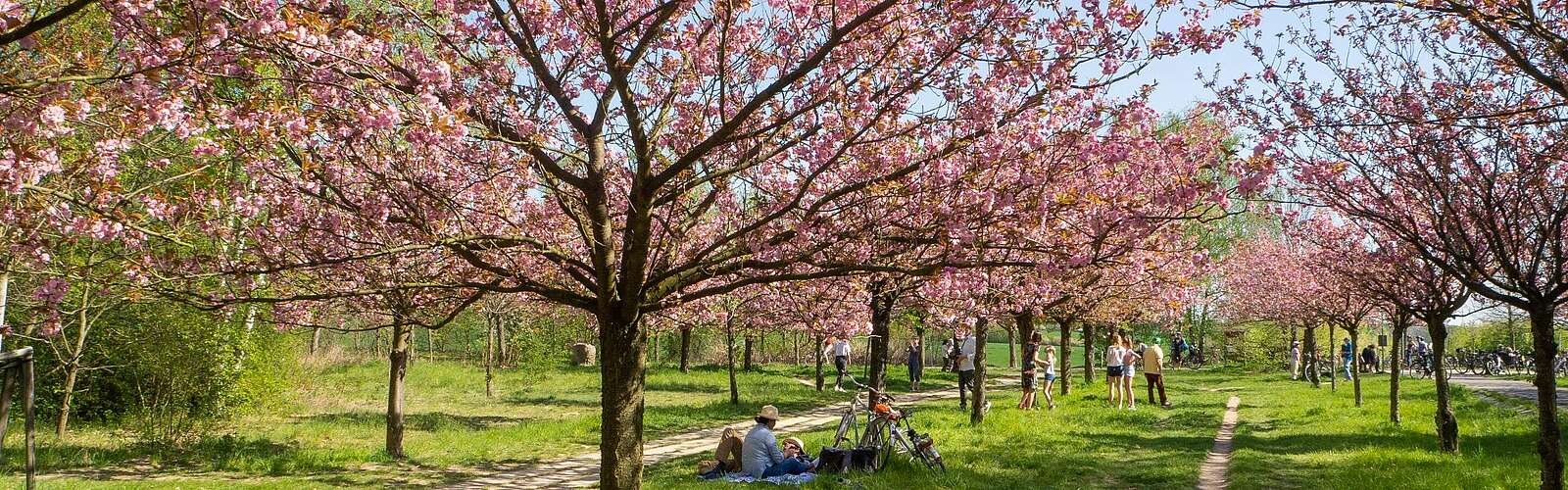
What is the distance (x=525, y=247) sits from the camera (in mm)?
6562

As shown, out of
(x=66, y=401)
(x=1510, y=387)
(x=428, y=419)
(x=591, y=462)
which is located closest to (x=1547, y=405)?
(x=591, y=462)

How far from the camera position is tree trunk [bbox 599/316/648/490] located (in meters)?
7.02

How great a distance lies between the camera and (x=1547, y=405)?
24.7ft

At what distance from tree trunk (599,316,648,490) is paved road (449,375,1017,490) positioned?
3.25m

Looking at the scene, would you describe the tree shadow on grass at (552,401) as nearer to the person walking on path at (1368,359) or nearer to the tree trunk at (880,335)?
the tree trunk at (880,335)

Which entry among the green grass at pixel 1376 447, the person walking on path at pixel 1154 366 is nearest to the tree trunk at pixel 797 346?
the person walking on path at pixel 1154 366

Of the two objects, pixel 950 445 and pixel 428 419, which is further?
pixel 428 419

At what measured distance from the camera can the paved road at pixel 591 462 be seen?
10609 mm

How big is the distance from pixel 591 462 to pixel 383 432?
14.6ft

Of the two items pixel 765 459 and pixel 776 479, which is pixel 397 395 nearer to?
pixel 765 459

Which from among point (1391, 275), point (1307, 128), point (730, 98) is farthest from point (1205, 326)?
point (730, 98)

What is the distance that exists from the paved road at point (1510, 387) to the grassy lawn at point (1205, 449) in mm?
1639

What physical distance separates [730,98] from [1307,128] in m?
5.14

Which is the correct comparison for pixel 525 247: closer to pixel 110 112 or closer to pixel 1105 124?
pixel 110 112
